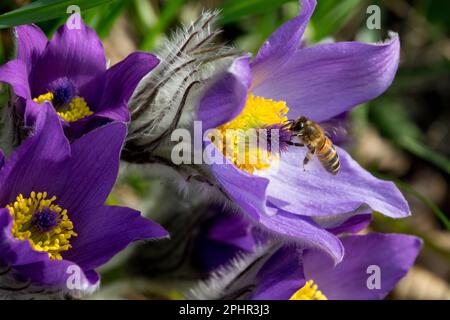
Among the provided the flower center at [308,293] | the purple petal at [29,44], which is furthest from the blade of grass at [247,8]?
the flower center at [308,293]

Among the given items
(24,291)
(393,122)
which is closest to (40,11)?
(24,291)

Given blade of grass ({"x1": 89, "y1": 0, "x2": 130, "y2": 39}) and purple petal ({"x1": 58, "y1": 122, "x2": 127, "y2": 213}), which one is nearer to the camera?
purple petal ({"x1": 58, "y1": 122, "x2": 127, "y2": 213})

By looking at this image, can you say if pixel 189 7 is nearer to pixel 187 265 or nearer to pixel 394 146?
pixel 394 146

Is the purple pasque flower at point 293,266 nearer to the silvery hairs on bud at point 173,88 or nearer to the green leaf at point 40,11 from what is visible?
the silvery hairs on bud at point 173,88

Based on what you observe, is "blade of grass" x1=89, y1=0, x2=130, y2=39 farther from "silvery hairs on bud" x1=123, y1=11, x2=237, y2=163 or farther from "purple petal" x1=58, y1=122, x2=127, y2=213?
"purple petal" x1=58, y1=122, x2=127, y2=213

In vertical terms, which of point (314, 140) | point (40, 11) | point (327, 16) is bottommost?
point (314, 140)

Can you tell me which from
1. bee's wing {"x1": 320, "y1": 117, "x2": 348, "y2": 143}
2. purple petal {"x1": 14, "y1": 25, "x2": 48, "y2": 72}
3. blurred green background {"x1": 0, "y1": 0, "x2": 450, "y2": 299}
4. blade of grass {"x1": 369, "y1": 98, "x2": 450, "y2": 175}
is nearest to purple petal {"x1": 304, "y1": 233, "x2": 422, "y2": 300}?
bee's wing {"x1": 320, "y1": 117, "x2": 348, "y2": 143}

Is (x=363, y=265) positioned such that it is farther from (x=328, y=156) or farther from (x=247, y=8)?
(x=247, y=8)
